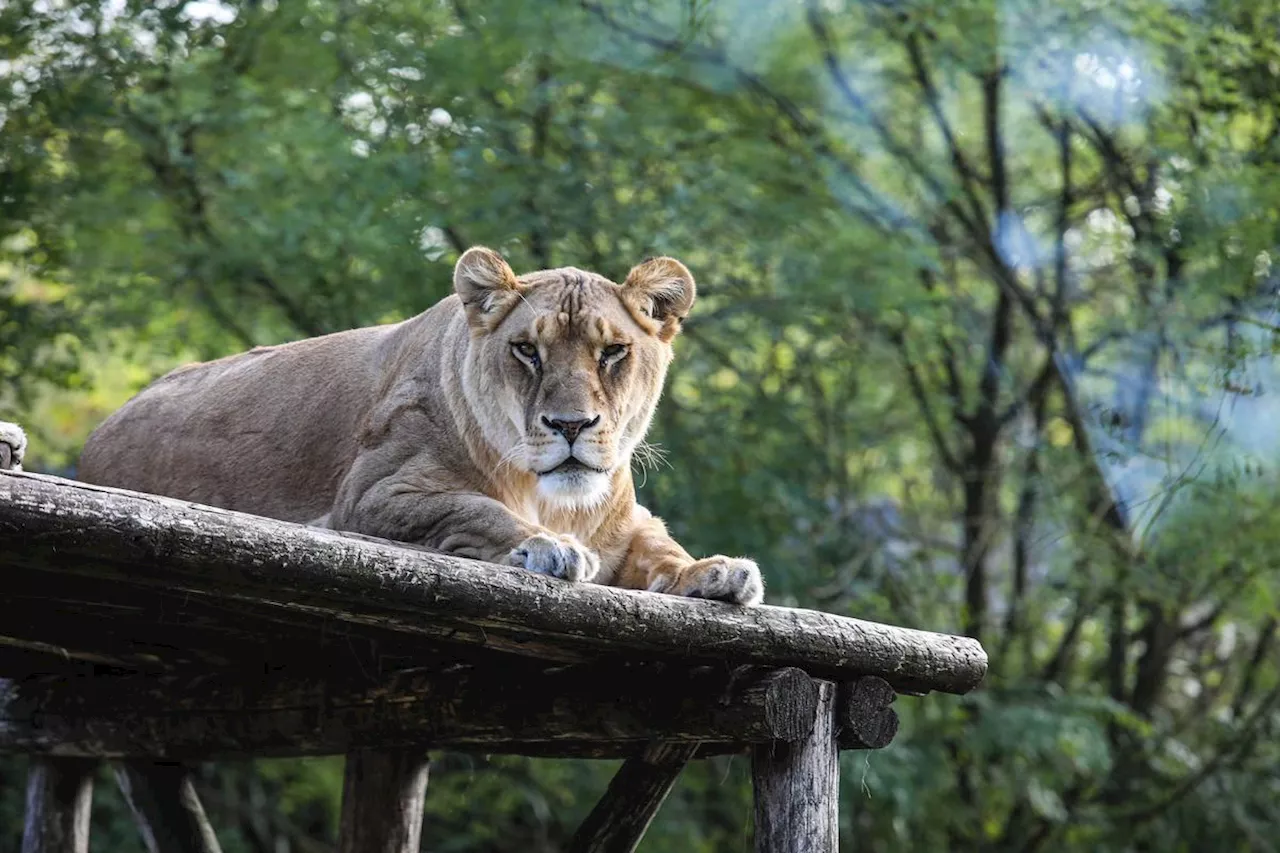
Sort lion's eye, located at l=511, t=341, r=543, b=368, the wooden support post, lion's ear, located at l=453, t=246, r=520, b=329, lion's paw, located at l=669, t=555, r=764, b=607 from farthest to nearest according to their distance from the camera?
the wooden support post → lion's ear, located at l=453, t=246, r=520, b=329 → lion's eye, located at l=511, t=341, r=543, b=368 → lion's paw, located at l=669, t=555, r=764, b=607

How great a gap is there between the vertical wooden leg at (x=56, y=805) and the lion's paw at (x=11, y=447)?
3.10 meters

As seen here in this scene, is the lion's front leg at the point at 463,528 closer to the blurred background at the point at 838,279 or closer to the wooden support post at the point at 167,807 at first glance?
the wooden support post at the point at 167,807

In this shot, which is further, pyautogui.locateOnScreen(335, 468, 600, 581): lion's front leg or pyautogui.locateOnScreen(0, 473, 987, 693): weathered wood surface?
pyautogui.locateOnScreen(335, 468, 600, 581): lion's front leg

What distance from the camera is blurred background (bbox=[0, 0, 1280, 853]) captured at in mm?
8914

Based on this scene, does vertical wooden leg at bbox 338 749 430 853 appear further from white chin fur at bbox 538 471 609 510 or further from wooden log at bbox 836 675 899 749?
wooden log at bbox 836 675 899 749

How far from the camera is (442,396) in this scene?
491 centimetres

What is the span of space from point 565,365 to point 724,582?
2.64 feet

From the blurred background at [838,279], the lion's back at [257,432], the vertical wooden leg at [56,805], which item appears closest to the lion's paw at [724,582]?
the lion's back at [257,432]

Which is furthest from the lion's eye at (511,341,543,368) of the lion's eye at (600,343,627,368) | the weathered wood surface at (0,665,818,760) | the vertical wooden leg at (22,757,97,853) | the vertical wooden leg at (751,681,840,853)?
the vertical wooden leg at (22,757,97,853)

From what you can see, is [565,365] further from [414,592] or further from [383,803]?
[383,803]

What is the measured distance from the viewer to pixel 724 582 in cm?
417

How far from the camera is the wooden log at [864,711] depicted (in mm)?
4398

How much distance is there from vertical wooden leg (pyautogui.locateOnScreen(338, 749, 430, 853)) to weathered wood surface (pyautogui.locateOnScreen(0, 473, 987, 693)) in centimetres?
157

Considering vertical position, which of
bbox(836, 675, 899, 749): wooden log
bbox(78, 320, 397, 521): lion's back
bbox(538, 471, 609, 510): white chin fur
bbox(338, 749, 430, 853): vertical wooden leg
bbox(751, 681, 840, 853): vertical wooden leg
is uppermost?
bbox(538, 471, 609, 510): white chin fur
